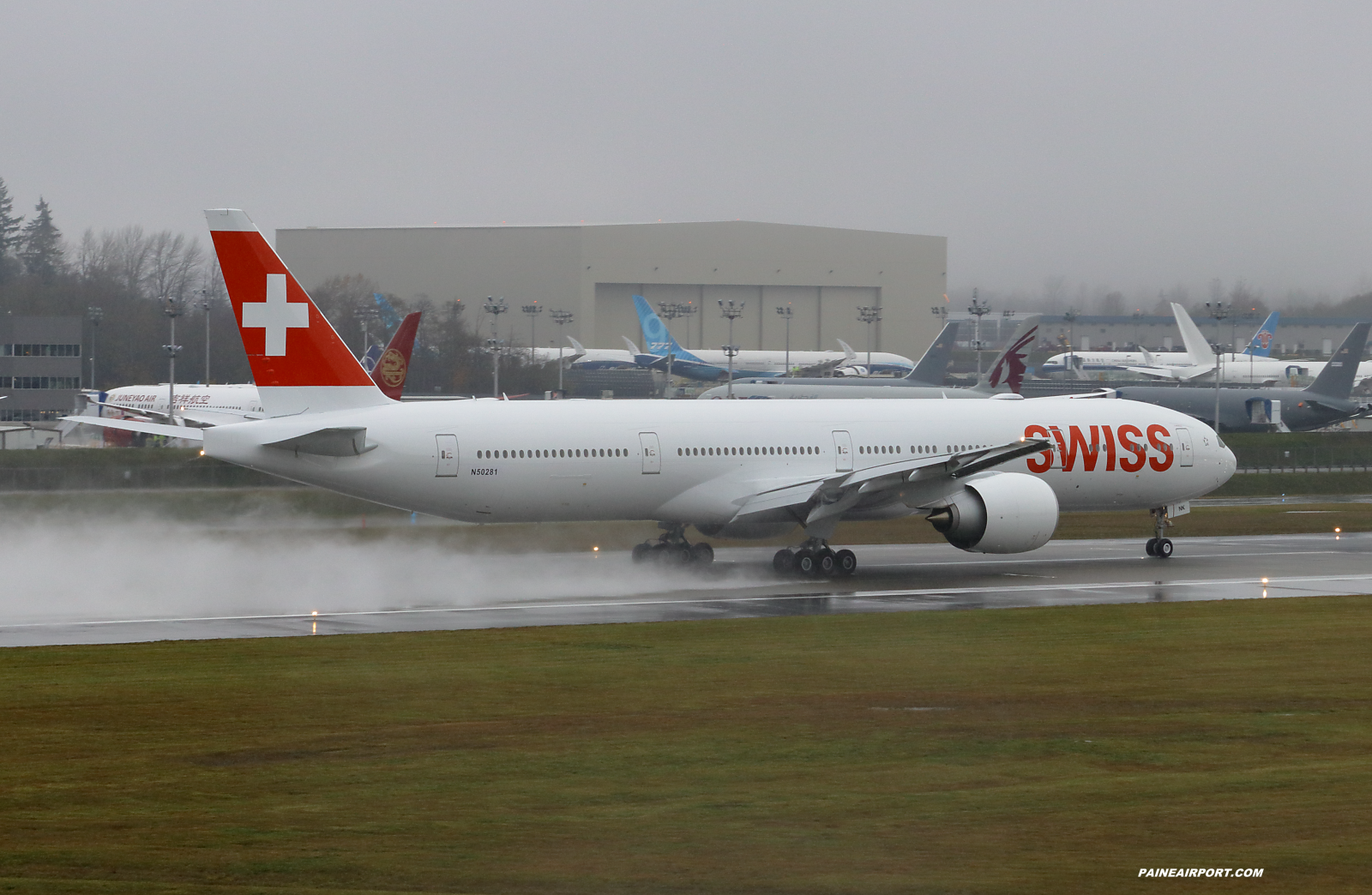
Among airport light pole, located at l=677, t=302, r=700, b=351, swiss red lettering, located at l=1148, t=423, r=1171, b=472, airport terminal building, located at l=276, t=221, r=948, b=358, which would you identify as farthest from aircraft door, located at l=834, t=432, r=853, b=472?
airport terminal building, located at l=276, t=221, r=948, b=358

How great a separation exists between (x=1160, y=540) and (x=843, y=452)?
8694 mm

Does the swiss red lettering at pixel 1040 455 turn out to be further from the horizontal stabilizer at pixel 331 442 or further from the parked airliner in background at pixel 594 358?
the parked airliner in background at pixel 594 358

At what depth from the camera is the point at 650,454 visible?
2966 centimetres

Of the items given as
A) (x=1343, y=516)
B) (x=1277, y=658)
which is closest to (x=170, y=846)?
(x=1277, y=658)

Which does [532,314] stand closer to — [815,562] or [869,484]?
[815,562]

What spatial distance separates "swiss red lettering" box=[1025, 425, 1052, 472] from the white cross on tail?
1618 centimetres

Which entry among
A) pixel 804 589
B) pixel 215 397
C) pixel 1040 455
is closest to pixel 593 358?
pixel 215 397

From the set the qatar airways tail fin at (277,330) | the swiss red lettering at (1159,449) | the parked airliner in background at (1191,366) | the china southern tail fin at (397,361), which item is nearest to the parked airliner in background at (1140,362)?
the parked airliner in background at (1191,366)

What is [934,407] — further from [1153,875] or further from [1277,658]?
[1153,875]

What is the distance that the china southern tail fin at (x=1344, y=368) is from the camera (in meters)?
77.4

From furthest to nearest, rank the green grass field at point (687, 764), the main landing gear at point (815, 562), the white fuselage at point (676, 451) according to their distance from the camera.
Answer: the main landing gear at point (815, 562) → the white fuselage at point (676, 451) → the green grass field at point (687, 764)

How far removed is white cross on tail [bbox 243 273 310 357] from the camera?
87.2ft

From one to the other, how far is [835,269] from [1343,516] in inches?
3477

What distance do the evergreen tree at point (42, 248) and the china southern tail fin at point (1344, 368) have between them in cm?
9830
